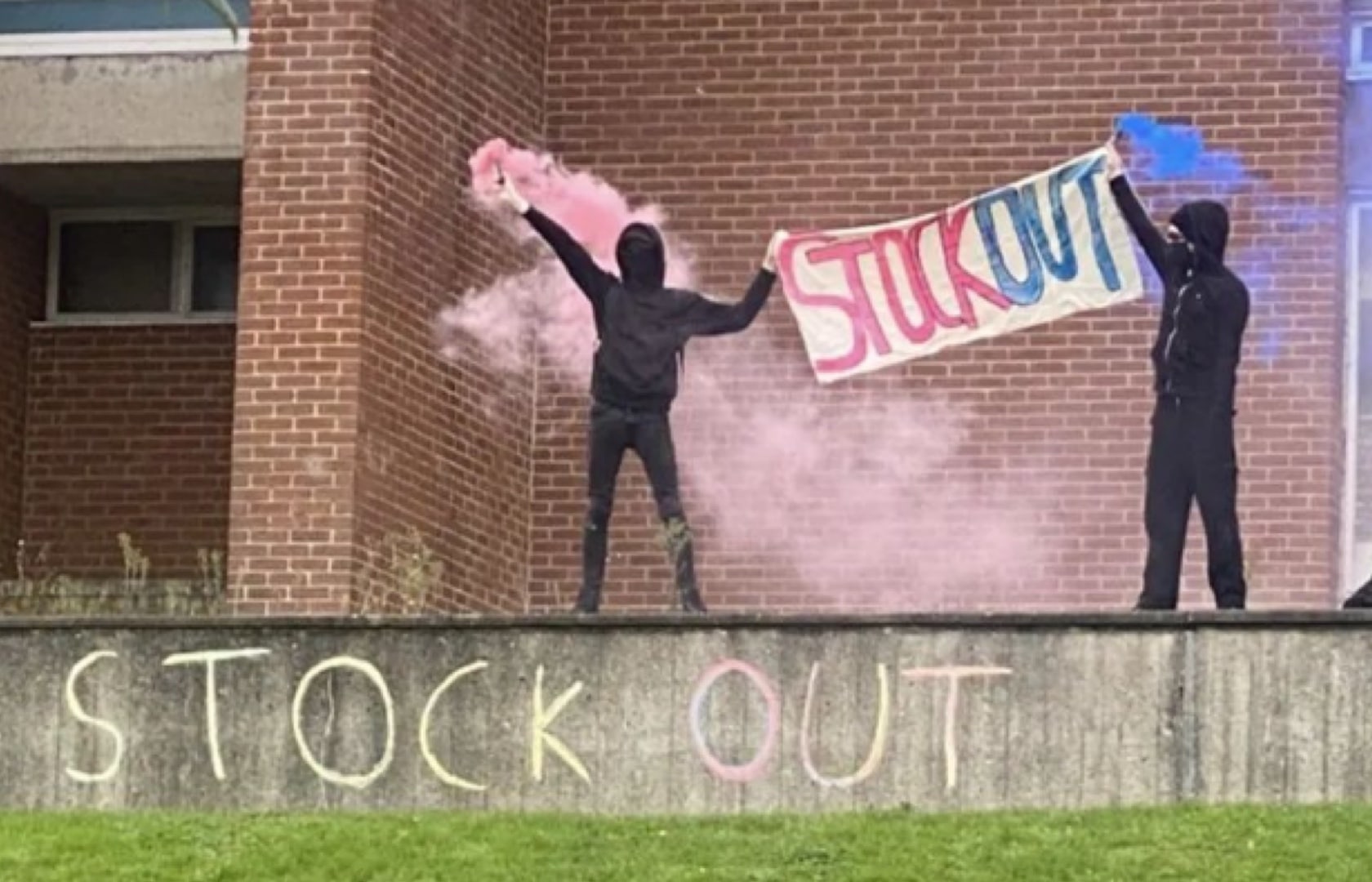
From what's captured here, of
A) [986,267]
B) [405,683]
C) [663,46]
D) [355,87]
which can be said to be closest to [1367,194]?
[986,267]

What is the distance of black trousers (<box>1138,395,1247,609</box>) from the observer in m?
14.9

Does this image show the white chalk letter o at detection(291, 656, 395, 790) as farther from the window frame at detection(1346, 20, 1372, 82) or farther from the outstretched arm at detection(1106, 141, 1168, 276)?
the window frame at detection(1346, 20, 1372, 82)

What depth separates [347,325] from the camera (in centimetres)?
1669

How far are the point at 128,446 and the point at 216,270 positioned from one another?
1.07 metres

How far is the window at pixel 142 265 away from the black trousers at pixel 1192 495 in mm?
6287

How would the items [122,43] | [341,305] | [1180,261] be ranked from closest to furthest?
[1180,261]
[341,305]
[122,43]

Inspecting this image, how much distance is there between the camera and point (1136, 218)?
15391 millimetres

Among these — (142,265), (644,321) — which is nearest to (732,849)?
(644,321)

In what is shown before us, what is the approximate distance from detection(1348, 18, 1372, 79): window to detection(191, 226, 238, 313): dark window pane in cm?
580

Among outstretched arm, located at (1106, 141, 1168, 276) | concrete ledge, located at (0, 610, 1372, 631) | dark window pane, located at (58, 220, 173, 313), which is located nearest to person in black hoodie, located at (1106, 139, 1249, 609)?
outstretched arm, located at (1106, 141, 1168, 276)

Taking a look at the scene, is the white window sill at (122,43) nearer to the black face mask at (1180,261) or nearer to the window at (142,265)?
the window at (142,265)

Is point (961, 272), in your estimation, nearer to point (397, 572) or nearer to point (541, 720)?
point (397, 572)

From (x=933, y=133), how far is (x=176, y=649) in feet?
18.3

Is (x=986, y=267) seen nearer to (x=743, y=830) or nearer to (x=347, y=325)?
(x=347, y=325)
